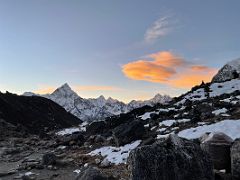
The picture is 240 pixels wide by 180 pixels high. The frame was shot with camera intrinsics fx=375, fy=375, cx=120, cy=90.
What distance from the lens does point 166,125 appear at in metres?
33.9

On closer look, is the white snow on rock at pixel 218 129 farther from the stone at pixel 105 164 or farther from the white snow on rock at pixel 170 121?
the white snow on rock at pixel 170 121

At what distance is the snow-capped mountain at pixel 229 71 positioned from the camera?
58.1 metres

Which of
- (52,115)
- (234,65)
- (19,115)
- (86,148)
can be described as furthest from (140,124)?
(52,115)

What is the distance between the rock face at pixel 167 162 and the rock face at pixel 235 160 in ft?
6.37

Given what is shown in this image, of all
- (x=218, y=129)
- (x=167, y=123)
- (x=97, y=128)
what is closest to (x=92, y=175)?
(x=218, y=129)

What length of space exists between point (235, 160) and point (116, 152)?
51.4 feet

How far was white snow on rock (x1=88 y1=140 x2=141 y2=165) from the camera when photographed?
82.5 feet

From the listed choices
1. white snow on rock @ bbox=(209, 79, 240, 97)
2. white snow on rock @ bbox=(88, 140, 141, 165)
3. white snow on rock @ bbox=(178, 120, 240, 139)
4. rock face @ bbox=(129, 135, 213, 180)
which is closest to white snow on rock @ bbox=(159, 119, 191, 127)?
white snow on rock @ bbox=(88, 140, 141, 165)

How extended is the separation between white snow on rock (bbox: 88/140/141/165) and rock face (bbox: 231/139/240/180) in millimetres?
11815

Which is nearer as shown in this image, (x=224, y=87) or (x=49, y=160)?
(x=49, y=160)

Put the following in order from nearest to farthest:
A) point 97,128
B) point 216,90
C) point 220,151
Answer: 1. point 220,151
2. point 216,90
3. point 97,128

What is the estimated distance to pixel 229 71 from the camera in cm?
5966

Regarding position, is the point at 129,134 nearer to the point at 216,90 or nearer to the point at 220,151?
the point at 220,151

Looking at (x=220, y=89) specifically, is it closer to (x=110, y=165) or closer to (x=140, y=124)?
(x=140, y=124)
